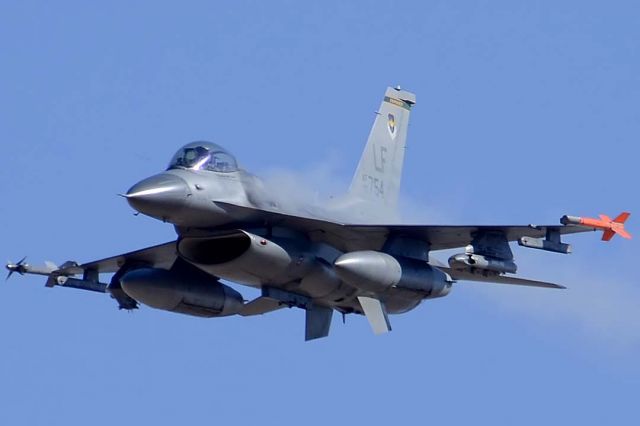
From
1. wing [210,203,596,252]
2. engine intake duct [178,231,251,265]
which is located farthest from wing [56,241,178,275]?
wing [210,203,596,252]

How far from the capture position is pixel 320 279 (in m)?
32.9

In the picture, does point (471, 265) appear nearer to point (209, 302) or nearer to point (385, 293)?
point (385, 293)

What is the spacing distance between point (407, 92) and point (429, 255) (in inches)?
193

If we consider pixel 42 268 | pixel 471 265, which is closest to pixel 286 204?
pixel 471 265

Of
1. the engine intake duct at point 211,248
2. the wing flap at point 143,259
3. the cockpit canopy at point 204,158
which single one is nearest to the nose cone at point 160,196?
the cockpit canopy at point 204,158

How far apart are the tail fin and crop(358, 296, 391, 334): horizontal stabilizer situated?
120 inches

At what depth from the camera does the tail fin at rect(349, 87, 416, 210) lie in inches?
1431

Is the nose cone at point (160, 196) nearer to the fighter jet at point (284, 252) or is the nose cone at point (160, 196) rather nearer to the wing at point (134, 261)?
the fighter jet at point (284, 252)

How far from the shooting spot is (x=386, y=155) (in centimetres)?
3738

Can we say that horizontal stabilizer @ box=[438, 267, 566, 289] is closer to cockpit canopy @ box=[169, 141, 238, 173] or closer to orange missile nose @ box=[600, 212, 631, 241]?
orange missile nose @ box=[600, 212, 631, 241]

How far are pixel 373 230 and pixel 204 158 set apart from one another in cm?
374

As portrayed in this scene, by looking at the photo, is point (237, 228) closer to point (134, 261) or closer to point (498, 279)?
point (134, 261)

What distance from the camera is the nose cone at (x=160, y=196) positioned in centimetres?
3070

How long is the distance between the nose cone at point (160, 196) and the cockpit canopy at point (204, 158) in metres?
0.76
